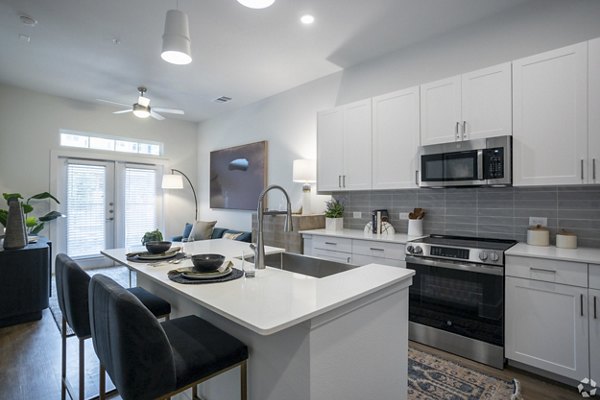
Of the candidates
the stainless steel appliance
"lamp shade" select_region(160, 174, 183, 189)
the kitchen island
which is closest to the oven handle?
the stainless steel appliance

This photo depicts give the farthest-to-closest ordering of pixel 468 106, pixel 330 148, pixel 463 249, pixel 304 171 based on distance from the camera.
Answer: pixel 304 171 → pixel 330 148 → pixel 468 106 → pixel 463 249

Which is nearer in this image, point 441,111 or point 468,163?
point 468,163

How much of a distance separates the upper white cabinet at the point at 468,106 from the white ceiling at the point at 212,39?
2.16ft

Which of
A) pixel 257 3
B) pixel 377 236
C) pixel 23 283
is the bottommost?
pixel 23 283

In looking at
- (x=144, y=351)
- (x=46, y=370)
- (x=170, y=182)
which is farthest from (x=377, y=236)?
(x=170, y=182)

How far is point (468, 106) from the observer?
8.58 ft

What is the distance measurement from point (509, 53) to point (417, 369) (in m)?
2.75

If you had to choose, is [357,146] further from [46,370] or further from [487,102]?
[46,370]

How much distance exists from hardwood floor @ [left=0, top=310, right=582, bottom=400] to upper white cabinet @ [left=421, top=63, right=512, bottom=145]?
70.3 inches

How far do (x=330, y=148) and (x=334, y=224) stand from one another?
91 cm

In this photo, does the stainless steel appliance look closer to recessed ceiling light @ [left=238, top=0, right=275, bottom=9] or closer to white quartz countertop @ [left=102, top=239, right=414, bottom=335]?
white quartz countertop @ [left=102, top=239, right=414, bottom=335]

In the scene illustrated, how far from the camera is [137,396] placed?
41.7 inches

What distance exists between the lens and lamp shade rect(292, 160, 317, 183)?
12.8ft

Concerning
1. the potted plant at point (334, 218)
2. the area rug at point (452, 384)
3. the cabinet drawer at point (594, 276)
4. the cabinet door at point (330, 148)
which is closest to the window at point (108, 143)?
the cabinet door at point (330, 148)
